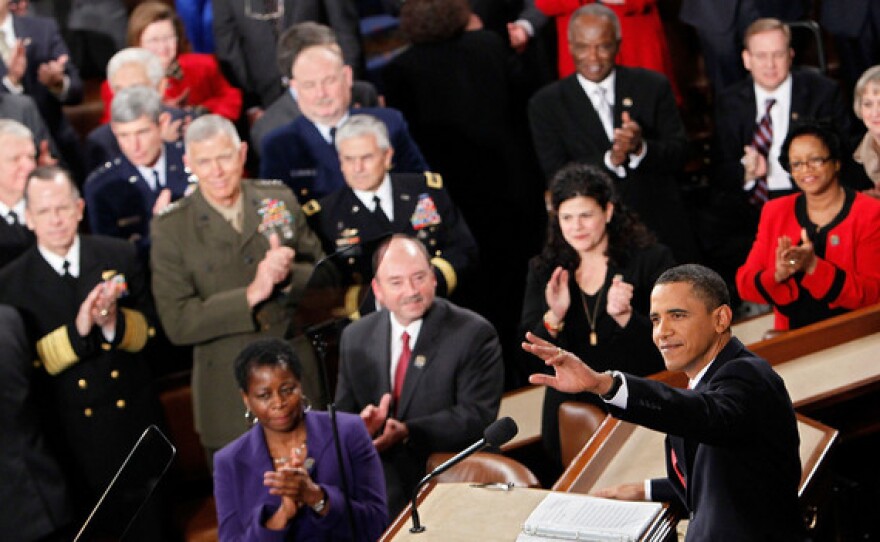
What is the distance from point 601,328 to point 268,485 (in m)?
1.32

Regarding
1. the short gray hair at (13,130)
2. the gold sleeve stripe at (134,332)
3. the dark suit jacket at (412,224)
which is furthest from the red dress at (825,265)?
the short gray hair at (13,130)

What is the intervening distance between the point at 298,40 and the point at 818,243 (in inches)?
78.8

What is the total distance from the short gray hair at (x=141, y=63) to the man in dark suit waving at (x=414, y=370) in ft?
4.66

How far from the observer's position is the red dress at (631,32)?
6281mm

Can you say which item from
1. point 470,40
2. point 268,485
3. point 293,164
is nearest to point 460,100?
point 470,40

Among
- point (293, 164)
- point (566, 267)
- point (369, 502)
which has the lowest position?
point (369, 502)

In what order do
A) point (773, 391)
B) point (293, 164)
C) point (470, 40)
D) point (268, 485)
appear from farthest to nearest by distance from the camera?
point (470, 40), point (293, 164), point (268, 485), point (773, 391)

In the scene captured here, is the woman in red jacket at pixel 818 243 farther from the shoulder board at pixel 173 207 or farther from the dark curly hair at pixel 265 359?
the shoulder board at pixel 173 207

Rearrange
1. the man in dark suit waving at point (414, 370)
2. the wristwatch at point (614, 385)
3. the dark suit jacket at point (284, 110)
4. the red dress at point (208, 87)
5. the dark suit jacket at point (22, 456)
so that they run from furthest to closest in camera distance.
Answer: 1. the red dress at point (208, 87)
2. the dark suit jacket at point (284, 110)
3. the dark suit jacket at point (22, 456)
4. the man in dark suit waving at point (414, 370)
5. the wristwatch at point (614, 385)

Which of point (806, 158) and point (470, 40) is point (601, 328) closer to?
point (806, 158)

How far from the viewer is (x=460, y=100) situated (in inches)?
236

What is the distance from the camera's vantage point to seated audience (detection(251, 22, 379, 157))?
549 centimetres

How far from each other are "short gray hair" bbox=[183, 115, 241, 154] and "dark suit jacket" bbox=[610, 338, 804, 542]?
2.35 m

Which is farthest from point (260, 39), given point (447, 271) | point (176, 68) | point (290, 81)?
point (447, 271)
